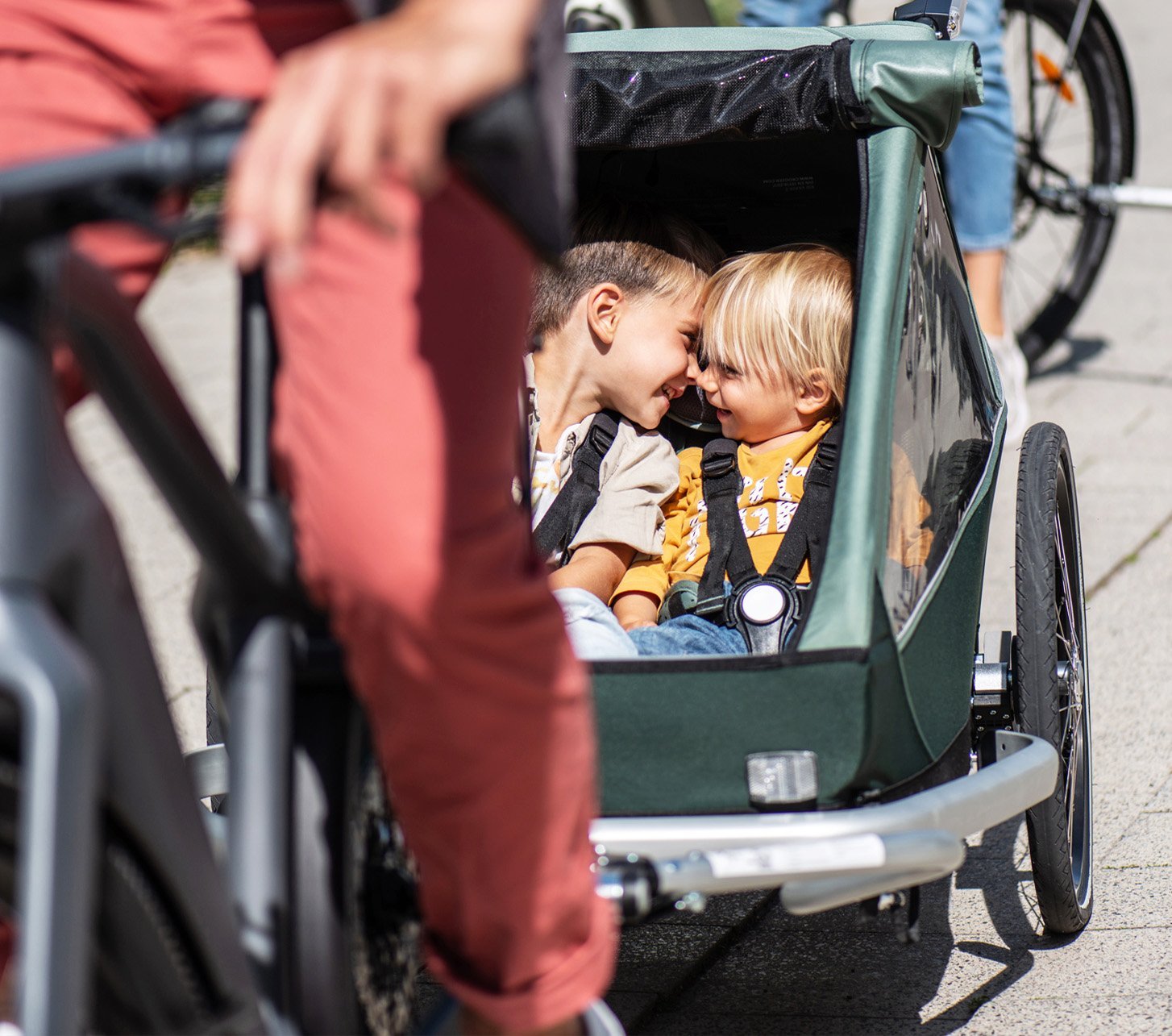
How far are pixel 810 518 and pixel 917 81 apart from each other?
0.64 meters

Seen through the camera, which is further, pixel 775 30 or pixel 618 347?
pixel 618 347

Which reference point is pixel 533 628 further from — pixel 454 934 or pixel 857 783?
pixel 857 783

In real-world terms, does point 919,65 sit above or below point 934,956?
above

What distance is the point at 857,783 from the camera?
1851mm

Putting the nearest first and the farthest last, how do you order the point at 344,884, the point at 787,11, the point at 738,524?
the point at 344,884 → the point at 738,524 → the point at 787,11

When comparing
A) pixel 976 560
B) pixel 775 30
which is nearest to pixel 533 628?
pixel 976 560

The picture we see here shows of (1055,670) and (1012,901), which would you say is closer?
(1055,670)

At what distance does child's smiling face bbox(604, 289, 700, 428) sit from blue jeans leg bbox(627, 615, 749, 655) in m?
0.45

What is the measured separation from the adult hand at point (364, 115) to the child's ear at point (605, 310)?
160cm

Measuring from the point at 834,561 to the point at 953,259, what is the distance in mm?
728

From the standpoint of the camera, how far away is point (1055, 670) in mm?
2268

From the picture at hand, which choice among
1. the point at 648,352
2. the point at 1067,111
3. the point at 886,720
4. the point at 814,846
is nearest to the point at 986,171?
the point at 1067,111

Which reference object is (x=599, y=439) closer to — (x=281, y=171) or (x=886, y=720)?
(x=886, y=720)

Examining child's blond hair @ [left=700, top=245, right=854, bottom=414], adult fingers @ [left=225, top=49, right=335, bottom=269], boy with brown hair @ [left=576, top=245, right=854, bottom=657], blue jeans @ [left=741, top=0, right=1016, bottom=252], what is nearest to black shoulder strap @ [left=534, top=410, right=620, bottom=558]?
boy with brown hair @ [left=576, top=245, right=854, bottom=657]
